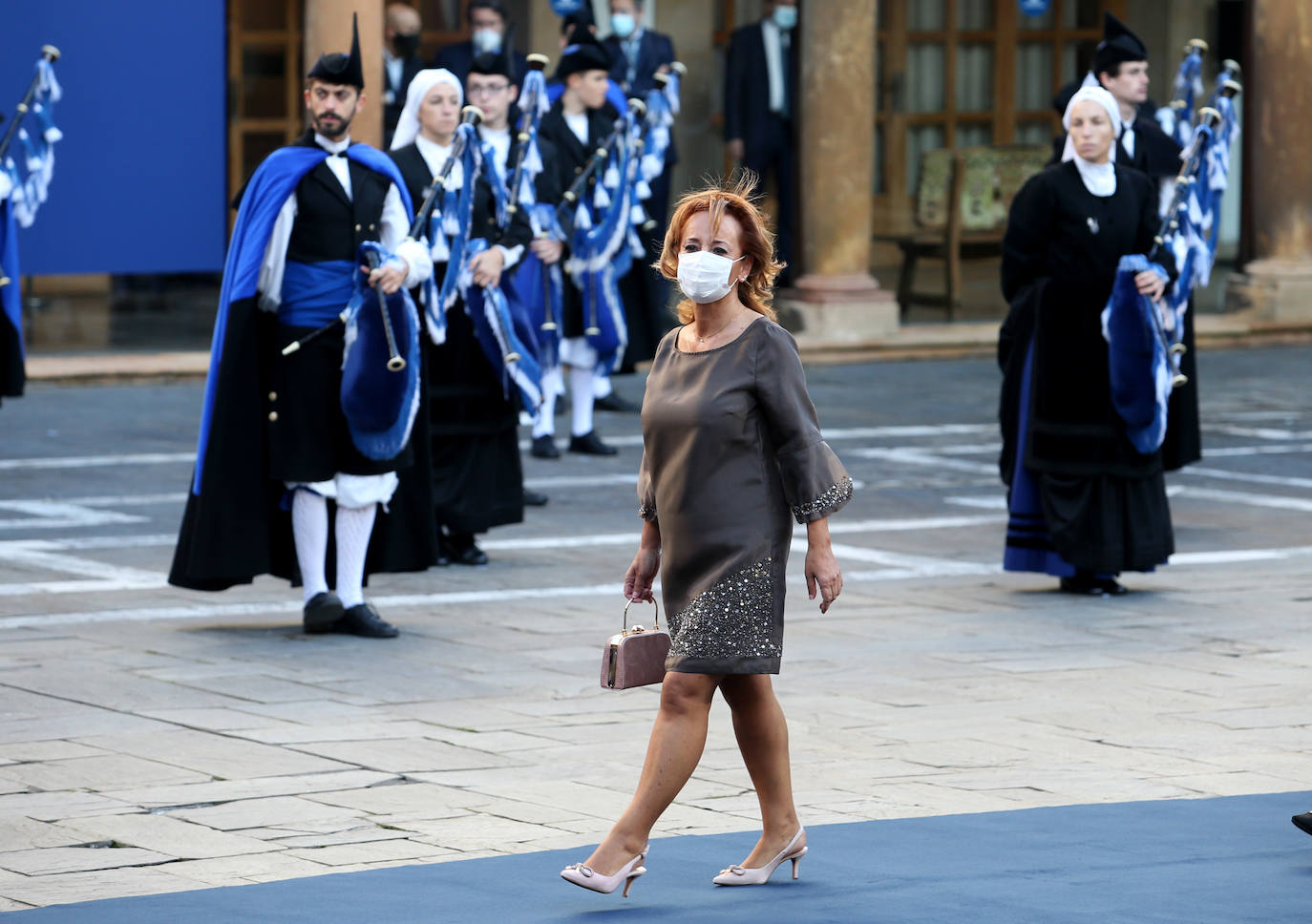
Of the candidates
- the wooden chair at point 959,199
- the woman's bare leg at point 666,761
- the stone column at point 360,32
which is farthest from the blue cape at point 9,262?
the wooden chair at point 959,199

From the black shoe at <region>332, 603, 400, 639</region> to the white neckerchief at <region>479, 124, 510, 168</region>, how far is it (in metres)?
2.82

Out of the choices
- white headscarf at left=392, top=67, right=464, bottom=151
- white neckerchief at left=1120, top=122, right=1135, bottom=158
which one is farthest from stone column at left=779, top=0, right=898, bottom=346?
white headscarf at left=392, top=67, right=464, bottom=151

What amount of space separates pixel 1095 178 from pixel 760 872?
4713 mm

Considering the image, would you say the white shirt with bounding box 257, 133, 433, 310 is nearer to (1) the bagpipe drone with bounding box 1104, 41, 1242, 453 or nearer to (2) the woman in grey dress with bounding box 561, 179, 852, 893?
(1) the bagpipe drone with bounding box 1104, 41, 1242, 453

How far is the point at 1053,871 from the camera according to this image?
5.69 metres

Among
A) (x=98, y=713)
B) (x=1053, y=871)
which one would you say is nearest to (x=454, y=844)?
(x=1053, y=871)

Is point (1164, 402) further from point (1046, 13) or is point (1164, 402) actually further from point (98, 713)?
point (1046, 13)

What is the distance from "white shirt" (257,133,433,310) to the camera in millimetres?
8617

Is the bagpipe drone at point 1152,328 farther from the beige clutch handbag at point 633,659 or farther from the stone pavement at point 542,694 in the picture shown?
the beige clutch handbag at point 633,659

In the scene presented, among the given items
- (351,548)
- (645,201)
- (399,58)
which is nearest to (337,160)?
(351,548)

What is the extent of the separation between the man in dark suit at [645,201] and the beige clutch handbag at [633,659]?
8963 mm

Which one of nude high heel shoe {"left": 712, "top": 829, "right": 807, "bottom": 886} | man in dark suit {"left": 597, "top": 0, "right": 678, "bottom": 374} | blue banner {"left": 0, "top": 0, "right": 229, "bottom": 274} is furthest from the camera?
blue banner {"left": 0, "top": 0, "right": 229, "bottom": 274}

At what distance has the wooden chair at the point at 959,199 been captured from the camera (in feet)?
67.8

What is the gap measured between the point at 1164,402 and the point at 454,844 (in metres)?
4.53
